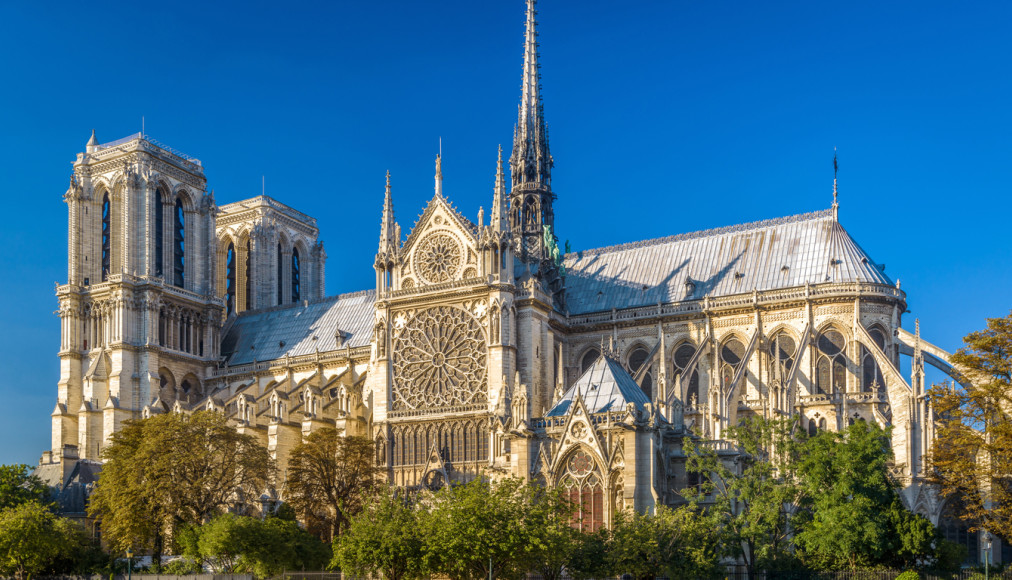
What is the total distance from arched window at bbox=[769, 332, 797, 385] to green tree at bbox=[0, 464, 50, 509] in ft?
121

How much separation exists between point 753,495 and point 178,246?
5550 centimetres

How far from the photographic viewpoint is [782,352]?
66.2m

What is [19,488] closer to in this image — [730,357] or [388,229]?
[388,229]

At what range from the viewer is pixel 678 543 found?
4022cm

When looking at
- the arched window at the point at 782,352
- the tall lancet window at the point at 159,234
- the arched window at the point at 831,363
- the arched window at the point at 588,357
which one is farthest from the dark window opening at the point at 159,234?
the arched window at the point at 831,363

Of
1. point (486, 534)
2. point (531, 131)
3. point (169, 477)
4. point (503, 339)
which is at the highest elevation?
point (531, 131)

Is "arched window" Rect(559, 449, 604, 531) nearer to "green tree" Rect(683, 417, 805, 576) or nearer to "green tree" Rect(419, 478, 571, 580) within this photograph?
"green tree" Rect(419, 478, 571, 580)

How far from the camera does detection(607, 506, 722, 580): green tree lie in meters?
38.9

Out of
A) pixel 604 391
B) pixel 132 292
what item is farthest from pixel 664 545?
pixel 132 292

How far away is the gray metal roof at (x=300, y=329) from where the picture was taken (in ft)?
268

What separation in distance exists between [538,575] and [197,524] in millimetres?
20206

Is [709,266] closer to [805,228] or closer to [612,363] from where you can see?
[805,228]

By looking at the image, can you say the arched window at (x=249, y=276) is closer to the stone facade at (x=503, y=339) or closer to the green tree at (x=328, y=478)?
the stone facade at (x=503, y=339)

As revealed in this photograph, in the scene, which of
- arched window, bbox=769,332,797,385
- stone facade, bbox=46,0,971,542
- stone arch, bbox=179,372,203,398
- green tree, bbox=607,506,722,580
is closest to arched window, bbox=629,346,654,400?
stone facade, bbox=46,0,971,542
